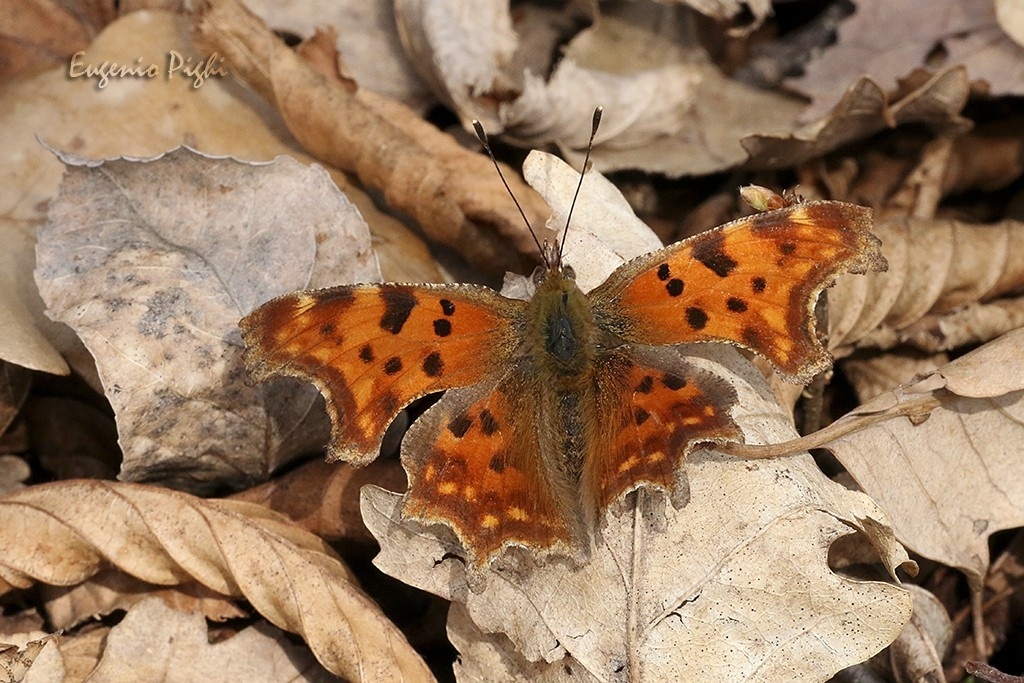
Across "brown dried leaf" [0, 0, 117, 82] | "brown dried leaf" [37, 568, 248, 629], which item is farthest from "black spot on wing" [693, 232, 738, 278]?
"brown dried leaf" [0, 0, 117, 82]

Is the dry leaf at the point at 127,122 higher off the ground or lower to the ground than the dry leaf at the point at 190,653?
higher

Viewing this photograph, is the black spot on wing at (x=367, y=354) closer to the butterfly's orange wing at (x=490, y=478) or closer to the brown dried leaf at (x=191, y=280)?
the butterfly's orange wing at (x=490, y=478)

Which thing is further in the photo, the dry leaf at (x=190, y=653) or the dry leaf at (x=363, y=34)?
the dry leaf at (x=363, y=34)

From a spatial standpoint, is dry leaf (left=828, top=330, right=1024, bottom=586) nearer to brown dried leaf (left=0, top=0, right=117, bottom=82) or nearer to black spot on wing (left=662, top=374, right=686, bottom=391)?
black spot on wing (left=662, top=374, right=686, bottom=391)

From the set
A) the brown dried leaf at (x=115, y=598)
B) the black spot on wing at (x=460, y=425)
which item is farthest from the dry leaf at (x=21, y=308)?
the black spot on wing at (x=460, y=425)

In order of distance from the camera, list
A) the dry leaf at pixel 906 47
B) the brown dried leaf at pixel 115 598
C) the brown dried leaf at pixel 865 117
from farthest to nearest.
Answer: the dry leaf at pixel 906 47, the brown dried leaf at pixel 865 117, the brown dried leaf at pixel 115 598
